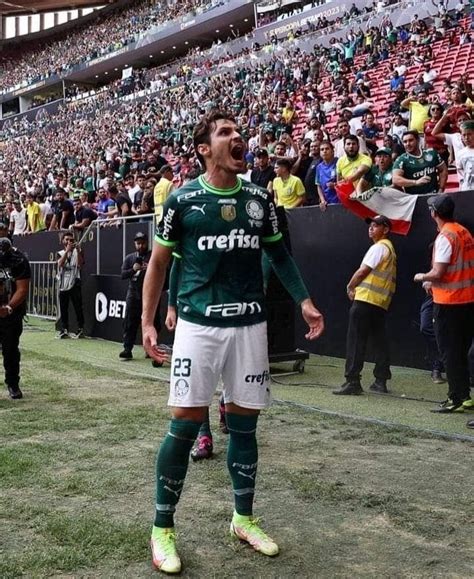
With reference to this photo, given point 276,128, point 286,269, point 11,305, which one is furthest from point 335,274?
point 276,128

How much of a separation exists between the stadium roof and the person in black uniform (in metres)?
55.9

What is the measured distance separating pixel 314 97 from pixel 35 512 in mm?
19328

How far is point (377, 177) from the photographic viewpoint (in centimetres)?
886

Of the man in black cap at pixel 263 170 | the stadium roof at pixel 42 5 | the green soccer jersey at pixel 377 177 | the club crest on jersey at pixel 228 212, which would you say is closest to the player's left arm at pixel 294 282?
the club crest on jersey at pixel 228 212

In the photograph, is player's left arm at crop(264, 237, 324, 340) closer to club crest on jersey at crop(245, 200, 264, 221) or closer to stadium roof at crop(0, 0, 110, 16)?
club crest on jersey at crop(245, 200, 264, 221)

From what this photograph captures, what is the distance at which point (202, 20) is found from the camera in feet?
148

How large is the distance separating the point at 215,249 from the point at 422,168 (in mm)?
5750

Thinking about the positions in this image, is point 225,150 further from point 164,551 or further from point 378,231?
point 378,231

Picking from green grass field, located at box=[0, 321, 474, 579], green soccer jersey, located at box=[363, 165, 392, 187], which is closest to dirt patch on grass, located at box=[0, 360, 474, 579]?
green grass field, located at box=[0, 321, 474, 579]

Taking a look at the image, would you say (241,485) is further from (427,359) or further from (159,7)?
(159,7)

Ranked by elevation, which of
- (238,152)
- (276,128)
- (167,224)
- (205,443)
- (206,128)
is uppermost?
(276,128)

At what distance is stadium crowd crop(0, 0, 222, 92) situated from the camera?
49.9m

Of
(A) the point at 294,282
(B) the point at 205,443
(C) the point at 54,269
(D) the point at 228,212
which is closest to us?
(D) the point at 228,212

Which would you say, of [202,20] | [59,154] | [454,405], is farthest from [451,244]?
[202,20]
